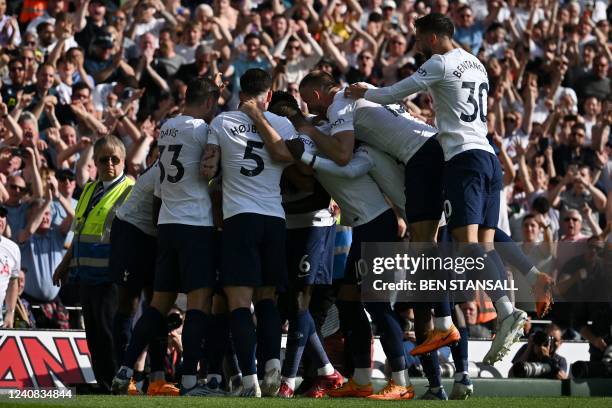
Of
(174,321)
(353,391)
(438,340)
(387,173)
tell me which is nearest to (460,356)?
(438,340)

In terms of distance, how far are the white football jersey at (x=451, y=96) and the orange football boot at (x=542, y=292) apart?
111 cm

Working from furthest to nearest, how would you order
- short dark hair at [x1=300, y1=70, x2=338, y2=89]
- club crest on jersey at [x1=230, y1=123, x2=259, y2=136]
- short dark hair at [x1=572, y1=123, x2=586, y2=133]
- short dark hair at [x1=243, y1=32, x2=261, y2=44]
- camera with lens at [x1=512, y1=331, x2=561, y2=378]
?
1. short dark hair at [x1=572, y1=123, x2=586, y2=133]
2. short dark hair at [x1=243, y1=32, x2=261, y2=44]
3. camera with lens at [x1=512, y1=331, x2=561, y2=378]
4. short dark hair at [x1=300, y1=70, x2=338, y2=89]
5. club crest on jersey at [x1=230, y1=123, x2=259, y2=136]

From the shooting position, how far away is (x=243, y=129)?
10172 mm

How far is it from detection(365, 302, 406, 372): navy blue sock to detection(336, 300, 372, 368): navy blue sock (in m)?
0.33

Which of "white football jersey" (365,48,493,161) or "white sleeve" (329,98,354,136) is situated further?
"white sleeve" (329,98,354,136)

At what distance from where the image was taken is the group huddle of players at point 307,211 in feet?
32.7

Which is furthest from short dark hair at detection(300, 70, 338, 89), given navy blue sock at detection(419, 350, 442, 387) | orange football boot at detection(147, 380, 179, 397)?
orange football boot at detection(147, 380, 179, 397)

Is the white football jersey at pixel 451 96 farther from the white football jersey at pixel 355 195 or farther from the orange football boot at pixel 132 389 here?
the orange football boot at pixel 132 389

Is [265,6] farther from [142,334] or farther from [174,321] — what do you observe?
[142,334]

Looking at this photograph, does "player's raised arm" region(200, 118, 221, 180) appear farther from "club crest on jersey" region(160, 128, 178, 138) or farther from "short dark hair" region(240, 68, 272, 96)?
"short dark hair" region(240, 68, 272, 96)

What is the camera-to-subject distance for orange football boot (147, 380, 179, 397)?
10.6 metres

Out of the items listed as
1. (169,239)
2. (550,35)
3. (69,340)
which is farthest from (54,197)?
(550,35)

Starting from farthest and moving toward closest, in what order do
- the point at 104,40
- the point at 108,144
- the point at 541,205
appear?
the point at 104,40 < the point at 541,205 < the point at 108,144

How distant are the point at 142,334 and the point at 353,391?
1791 mm
